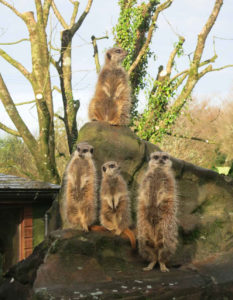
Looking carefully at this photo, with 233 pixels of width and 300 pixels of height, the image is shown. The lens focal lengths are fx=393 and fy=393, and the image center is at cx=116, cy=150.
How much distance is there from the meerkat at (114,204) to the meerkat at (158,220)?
33 centimetres

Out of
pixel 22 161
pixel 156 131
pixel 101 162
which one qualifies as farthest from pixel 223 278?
pixel 22 161

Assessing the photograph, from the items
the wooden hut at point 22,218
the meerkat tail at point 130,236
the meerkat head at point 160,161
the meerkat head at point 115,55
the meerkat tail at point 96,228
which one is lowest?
the wooden hut at point 22,218

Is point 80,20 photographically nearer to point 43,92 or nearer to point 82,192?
point 43,92

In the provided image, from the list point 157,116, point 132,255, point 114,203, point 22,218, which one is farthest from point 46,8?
point 132,255

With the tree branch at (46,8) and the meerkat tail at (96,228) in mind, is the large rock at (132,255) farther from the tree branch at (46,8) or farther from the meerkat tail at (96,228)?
the tree branch at (46,8)

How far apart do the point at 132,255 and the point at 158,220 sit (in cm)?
53

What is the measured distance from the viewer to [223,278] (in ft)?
13.5

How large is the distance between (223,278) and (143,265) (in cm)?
87

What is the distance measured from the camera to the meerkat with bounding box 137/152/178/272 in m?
3.88

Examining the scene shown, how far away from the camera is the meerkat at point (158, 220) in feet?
12.7

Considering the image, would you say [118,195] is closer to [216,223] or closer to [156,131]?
[216,223]

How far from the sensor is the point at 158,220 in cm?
390

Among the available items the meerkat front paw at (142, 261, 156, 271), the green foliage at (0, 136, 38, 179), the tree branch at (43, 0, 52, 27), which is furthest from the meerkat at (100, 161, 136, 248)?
the green foliage at (0, 136, 38, 179)

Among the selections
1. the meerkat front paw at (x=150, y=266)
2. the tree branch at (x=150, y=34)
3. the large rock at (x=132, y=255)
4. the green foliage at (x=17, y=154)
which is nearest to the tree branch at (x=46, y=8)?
the tree branch at (x=150, y=34)
